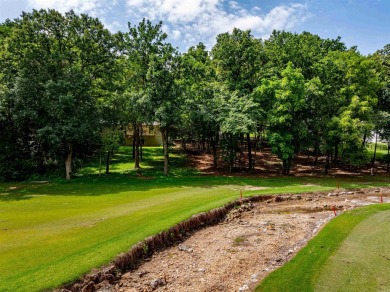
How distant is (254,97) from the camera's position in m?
40.0

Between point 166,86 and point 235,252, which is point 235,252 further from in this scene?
point 166,86

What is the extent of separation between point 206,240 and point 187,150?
43.4 m

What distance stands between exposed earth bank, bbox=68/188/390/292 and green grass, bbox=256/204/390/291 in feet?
2.85

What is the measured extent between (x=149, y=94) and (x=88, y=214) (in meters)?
20.4

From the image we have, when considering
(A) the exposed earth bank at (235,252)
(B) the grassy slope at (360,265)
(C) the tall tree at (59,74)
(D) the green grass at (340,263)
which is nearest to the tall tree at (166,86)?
(C) the tall tree at (59,74)

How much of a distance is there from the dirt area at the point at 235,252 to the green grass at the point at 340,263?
2.82 ft

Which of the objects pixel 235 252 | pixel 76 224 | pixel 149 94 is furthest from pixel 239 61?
pixel 76 224

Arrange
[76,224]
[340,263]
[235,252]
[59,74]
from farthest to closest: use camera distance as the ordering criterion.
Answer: [59,74]
[76,224]
[235,252]
[340,263]

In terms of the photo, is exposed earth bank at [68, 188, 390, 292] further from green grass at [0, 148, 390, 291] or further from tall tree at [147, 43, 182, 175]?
tall tree at [147, 43, 182, 175]

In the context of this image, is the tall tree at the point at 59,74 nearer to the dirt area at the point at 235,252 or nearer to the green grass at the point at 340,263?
the dirt area at the point at 235,252

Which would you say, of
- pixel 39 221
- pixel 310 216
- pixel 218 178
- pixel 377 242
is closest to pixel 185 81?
pixel 218 178

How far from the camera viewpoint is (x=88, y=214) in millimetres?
18469

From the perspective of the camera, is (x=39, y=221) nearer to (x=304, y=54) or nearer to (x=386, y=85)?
(x=304, y=54)

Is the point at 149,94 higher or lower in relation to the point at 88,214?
higher
